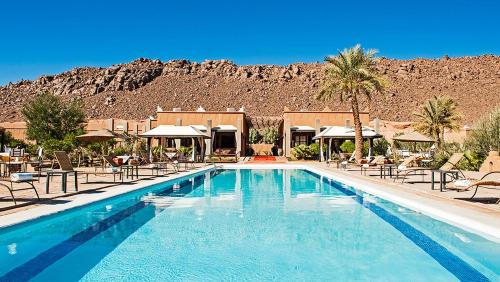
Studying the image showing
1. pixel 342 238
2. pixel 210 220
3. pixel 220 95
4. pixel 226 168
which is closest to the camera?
pixel 342 238

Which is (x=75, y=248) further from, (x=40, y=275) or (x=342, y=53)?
(x=342, y=53)

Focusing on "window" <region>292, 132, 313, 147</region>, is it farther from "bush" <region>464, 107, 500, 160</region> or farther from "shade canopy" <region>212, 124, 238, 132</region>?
"bush" <region>464, 107, 500, 160</region>

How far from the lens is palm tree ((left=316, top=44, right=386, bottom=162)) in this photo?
72.9 feet

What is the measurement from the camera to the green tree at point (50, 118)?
110 ft

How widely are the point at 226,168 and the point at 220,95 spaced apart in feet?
189

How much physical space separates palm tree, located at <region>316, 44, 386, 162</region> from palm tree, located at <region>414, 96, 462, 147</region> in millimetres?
8609

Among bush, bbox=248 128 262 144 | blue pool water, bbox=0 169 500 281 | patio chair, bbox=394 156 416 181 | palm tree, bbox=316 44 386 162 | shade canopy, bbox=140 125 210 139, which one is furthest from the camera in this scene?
bush, bbox=248 128 262 144

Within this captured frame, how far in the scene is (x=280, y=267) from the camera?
15.1 ft

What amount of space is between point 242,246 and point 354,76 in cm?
1849

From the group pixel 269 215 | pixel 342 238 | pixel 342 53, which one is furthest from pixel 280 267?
pixel 342 53

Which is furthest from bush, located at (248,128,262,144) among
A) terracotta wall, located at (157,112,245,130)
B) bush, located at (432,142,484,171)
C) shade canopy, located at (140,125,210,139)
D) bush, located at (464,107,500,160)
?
bush, located at (464,107,500,160)

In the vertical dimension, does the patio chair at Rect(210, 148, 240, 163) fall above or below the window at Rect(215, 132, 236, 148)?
below

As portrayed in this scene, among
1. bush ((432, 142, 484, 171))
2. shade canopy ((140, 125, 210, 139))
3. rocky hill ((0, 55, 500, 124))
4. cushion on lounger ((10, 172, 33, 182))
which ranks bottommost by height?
cushion on lounger ((10, 172, 33, 182))

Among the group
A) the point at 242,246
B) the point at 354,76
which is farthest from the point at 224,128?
the point at 242,246
